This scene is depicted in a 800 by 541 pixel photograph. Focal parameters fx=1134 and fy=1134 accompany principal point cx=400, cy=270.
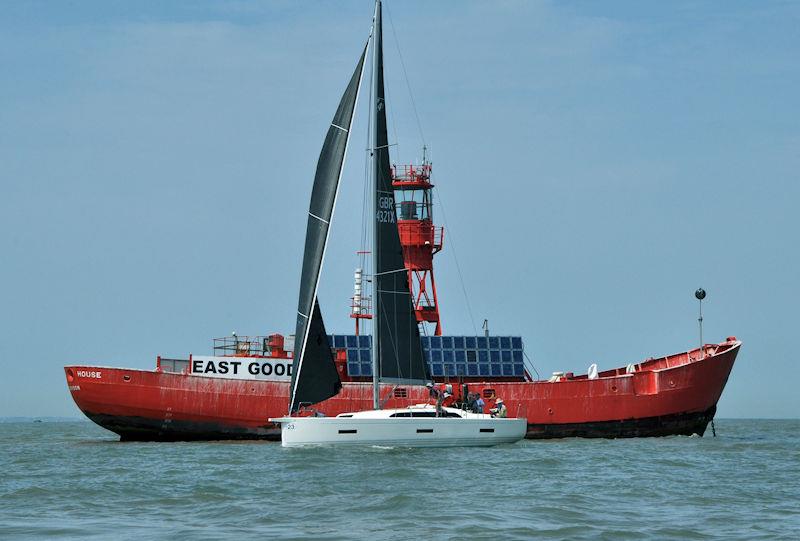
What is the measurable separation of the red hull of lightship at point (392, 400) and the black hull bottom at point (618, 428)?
4 centimetres

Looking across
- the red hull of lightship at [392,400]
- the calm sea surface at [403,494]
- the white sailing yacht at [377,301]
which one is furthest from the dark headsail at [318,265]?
the red hull of lightship at [392,400]

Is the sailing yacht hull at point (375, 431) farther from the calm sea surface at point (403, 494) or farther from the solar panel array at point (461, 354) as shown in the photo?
the solar panel array at point (461, 354)

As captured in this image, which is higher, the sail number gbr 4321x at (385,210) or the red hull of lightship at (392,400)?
the sail number gbr 4321x at (385,210)

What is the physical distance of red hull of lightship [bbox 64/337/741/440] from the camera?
46500 millimetres

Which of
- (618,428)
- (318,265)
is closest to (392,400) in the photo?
(618,428)

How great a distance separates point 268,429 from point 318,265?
11443 mm

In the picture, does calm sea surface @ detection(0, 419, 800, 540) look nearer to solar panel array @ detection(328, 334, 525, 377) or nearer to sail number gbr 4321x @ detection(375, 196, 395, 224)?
sail number gbr 4321x @ detection(375, 196, 395, 224)

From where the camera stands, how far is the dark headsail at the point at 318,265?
38.7 meters

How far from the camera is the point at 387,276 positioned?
38812 mm

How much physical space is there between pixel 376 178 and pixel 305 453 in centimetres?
973

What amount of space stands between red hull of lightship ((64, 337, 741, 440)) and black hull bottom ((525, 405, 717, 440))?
0.14 feet

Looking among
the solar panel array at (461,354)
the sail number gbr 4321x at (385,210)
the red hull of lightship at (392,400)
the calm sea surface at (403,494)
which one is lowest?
the calm sea surface at (403,494)

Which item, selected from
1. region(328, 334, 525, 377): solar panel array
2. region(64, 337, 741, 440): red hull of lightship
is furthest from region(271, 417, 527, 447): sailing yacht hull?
region(328, 334, 525, 377): solar panel array

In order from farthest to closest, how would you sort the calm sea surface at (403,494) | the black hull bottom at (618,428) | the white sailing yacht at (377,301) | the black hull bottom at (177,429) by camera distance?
the black hull bottom at (618,428), the black hull bottom at (177,429), the white sailing yacht at (377,301), the calm sea surface at (403,494)
